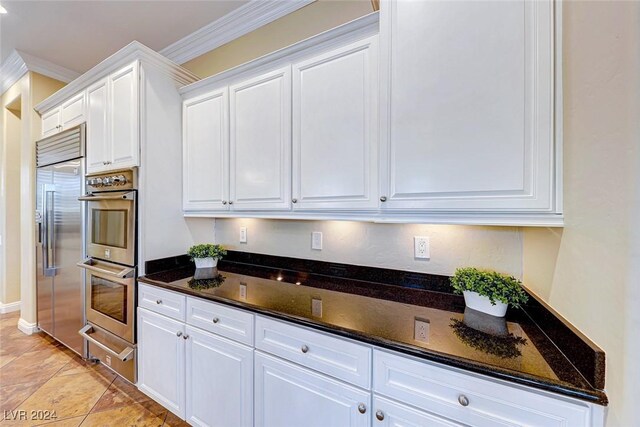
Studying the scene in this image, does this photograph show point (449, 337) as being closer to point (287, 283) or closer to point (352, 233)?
point (352, 233)

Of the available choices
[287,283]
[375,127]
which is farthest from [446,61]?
[287,283]

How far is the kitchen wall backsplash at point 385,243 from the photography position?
1.30 metres

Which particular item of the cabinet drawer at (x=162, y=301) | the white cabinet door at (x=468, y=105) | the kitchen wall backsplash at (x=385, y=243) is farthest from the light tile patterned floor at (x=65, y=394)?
the white cabinet door at (x=468, y=105)

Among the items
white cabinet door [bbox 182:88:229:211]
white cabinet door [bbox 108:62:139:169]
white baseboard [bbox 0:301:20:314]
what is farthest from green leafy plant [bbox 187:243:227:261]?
white baseboard [bbox 0:301:20:314]

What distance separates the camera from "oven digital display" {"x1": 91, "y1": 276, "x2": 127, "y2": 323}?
185cm

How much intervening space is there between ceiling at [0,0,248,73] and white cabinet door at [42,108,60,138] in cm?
63

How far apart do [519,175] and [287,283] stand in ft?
4.34

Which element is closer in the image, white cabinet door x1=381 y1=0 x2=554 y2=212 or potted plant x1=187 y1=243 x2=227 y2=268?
white cabinet door x1=381 y1=0 x2=554 y2=212

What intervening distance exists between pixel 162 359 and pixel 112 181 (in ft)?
4.36

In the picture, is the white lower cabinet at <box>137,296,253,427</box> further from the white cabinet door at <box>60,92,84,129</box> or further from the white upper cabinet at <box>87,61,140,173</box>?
the white cabinet door at <box>60,92,84,129</box>

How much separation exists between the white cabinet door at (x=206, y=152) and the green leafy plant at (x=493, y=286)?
1.51 meters

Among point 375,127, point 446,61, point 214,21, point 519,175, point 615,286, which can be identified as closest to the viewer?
point 615,286

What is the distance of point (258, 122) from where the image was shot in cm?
163

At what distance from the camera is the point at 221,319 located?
4.57 ft
